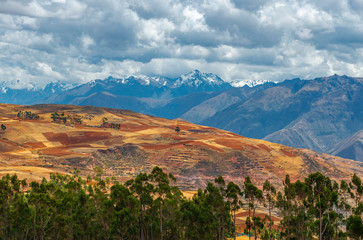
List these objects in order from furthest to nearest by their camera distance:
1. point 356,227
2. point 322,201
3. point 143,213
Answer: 1. point 143,213
2. point 322,201
3. point 356,227

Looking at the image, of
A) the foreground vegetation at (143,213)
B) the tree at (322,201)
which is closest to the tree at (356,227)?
the tree at (322,201)

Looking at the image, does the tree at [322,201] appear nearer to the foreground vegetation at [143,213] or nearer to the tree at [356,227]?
the foreground vegetation at [143,213]

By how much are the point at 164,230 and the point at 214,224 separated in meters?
10.5

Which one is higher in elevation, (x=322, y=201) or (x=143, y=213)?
(x=322, y=201)

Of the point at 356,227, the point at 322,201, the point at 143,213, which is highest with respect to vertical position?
the point at 322,201

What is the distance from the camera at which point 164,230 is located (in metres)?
80.4

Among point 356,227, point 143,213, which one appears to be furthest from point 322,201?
point 143,213

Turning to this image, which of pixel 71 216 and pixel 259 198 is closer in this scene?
pixel 71 216

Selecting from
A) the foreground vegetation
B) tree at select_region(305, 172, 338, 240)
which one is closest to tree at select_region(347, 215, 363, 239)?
tree at select_region(305, 172, 338, 240)

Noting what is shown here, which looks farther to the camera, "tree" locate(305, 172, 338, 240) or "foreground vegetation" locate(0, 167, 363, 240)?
"foreground vegetation" locate(0, 167, 363, 240)

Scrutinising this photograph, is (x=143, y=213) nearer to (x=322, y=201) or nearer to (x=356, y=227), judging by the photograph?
(x=322, y=201)

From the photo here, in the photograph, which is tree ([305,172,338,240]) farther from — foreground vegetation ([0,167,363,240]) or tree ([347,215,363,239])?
tree ([347,215,363,239])

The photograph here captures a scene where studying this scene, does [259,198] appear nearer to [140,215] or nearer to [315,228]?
[315,228]

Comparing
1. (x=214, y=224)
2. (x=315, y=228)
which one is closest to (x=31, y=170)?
(x=214, y=224)
